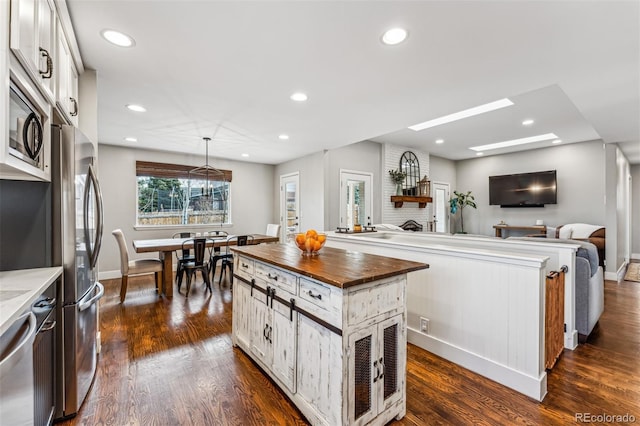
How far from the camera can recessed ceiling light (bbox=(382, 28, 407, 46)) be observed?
6.41 ft

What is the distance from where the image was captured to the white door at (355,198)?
603 cm

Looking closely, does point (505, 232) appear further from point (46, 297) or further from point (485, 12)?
point (46, 297)

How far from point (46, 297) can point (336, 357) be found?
157cm

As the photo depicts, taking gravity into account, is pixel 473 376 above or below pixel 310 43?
below

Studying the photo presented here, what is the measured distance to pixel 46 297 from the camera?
1.50m

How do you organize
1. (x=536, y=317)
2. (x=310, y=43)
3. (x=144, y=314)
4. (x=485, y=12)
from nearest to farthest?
(x=485, y=12) < (x=536, y=317) < (x=310, y=43) < (x=144, y=314)

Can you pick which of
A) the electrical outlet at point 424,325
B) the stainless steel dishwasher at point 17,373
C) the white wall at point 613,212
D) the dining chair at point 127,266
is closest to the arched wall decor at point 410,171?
the white wall at point 613,212

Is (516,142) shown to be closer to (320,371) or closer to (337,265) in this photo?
(337,265)

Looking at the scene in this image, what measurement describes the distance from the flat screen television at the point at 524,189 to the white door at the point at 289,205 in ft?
17.9

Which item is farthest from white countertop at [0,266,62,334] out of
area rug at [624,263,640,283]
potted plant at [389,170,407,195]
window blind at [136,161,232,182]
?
area rug at [624,263,640,283]

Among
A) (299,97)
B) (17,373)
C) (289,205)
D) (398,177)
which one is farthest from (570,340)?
(289,205)

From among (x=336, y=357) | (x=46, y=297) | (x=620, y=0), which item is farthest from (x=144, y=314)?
(x=620, y=0)

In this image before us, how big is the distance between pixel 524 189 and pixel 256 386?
7956 mm

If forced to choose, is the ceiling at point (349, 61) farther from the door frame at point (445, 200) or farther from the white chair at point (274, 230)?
the door frame at point (445, 200)
